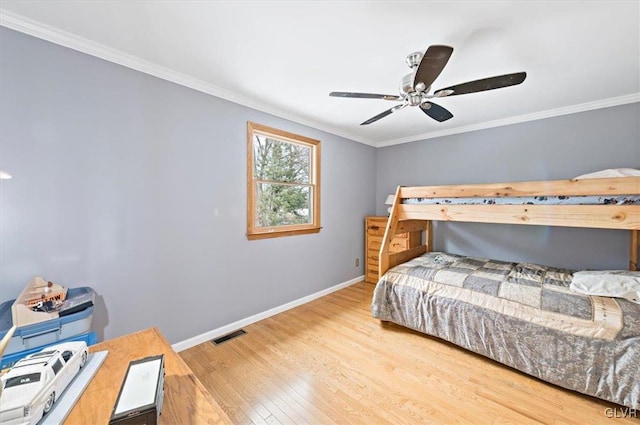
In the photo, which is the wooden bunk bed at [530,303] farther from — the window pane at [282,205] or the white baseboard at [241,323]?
the window pane at [282,205]

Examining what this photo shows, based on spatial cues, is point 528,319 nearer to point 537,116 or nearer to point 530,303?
point 530,303

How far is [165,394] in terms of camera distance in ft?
2.71

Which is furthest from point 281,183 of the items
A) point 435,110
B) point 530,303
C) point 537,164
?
point 537,164

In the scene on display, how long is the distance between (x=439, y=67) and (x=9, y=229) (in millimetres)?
2790

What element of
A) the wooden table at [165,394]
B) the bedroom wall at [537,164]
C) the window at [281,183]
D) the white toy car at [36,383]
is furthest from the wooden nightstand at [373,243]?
the white toy car at [36,383]

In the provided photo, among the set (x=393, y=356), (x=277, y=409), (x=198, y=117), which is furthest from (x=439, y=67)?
(x=277, y=409)

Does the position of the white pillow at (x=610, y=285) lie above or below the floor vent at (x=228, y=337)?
above

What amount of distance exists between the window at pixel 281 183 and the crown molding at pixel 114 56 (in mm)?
283

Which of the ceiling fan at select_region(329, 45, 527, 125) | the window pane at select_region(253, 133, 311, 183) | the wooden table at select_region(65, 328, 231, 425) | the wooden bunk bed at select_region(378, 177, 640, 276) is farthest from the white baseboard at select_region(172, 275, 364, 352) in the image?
the ceiling fan at select_region(329, 45, 527, 125)

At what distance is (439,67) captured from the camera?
1.53 meters

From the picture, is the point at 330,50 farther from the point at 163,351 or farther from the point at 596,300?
the point at 596,300

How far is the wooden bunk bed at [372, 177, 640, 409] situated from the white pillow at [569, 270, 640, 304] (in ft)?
0.19

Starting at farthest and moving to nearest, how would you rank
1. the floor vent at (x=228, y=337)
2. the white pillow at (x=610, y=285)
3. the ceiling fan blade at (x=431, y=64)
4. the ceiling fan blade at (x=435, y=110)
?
the floor vent at (x=228, y=337) → the ceiling fan blade at (x=435, y=110) → the white pillow at (x=610, y=285) → the ceiling fan blade at (x=431, y=64)

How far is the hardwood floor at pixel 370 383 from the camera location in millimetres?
1608
